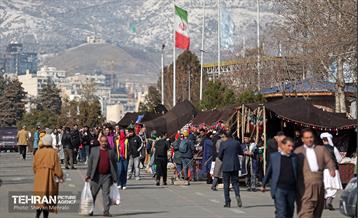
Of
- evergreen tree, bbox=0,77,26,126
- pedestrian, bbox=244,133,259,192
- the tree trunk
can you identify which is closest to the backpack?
pedestrian, bbox=244,133,259,192

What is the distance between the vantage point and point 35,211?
24656 millimetres

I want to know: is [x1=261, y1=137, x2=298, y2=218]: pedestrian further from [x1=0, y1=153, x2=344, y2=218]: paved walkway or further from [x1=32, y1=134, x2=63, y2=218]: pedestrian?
[x1=0, y1=153, x2=344, y2=218]: paved walkway

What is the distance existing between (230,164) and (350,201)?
5.74 m

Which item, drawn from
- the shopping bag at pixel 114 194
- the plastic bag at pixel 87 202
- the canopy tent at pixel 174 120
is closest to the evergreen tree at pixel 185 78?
the canopy tent at pixel 174 120

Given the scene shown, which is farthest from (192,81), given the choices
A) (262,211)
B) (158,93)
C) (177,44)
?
(262,211)

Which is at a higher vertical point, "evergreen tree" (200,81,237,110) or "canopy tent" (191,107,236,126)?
"evergreen tree" (200,81,237,110)

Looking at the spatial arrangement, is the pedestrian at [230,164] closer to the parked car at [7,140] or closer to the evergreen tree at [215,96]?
the evergreen tree at [215,96]

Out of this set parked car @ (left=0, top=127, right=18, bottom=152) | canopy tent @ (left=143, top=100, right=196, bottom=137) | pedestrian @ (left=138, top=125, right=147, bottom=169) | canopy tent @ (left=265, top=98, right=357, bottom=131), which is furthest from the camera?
parked car @ (left=0, top=127, right=18, bottom=152)

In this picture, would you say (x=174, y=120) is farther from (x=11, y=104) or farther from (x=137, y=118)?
(x=11, y=104)

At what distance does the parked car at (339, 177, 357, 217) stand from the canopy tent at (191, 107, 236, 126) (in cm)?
1621

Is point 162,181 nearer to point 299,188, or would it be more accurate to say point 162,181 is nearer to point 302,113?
point 302,113

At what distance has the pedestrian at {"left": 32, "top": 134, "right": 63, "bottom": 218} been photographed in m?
22.4

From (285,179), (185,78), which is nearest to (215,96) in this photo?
(285,179)

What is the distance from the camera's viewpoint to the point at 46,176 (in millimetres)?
22375
